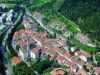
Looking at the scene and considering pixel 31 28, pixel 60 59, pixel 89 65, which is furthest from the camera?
pixel 31 28

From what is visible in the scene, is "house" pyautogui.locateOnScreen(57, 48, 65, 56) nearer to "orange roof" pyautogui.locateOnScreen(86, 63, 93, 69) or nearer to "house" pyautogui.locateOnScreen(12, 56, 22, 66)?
"orange roof" pyautogui.locateOnScreen(86, 63, 93, 69)

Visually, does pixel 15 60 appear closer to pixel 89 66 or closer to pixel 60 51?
pixel 60 51

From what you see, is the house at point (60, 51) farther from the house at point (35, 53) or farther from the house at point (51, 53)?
the house at point (35, 53)

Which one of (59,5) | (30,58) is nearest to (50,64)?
(30,58)

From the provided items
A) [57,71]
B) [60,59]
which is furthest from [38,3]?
[57,71]

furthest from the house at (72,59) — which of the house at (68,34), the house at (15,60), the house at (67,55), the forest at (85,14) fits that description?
the house at (68,34)

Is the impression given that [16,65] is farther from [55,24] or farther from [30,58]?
[55,24]
